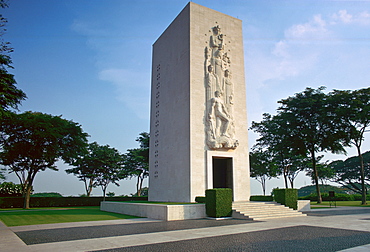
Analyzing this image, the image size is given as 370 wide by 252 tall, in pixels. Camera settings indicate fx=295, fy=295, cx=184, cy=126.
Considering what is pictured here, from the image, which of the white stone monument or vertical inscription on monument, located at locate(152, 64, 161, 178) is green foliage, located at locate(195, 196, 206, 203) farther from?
vertical inscription on monument, located at locate(152, 64, 161, 178)

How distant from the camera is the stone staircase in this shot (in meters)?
14.2

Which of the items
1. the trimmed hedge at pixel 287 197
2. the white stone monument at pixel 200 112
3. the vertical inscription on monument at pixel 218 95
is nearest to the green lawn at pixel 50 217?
the white stone monument at pixel 200 112

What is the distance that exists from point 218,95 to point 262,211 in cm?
811

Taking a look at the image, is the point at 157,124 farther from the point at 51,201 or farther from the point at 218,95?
the point at 51,201

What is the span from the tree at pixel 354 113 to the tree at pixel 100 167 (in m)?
25.5

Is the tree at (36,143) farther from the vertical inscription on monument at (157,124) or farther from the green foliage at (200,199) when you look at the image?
the green foliage at (200,199)

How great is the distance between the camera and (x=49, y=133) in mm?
26188

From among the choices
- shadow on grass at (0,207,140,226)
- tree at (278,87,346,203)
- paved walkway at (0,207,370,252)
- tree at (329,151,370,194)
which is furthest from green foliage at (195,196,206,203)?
tree at (329,151,370,194)

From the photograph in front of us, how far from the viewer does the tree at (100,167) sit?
36.1m

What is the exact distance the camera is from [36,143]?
26547mm

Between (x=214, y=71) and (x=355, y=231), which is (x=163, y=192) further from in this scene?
(x=355, y=231)

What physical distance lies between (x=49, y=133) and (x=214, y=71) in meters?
15.9

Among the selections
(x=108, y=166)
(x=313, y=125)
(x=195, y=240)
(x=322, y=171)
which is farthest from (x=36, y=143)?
(x=322, y=171)

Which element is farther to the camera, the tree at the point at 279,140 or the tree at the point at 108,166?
the tree at the point at 108,166
